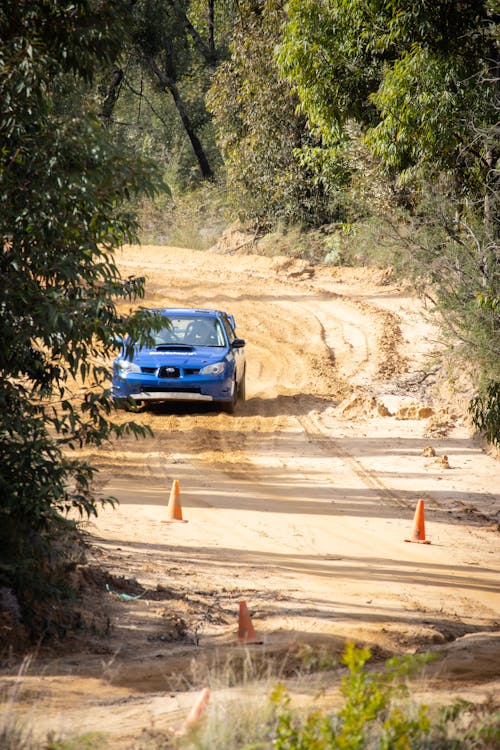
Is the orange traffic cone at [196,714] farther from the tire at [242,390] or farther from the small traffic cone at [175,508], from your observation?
the tire at [242,390]

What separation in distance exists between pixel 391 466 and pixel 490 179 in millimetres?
6655

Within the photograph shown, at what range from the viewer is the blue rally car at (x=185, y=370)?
15.6 m

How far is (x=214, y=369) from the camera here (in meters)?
16.0

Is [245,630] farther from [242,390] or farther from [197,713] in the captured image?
[242,390]

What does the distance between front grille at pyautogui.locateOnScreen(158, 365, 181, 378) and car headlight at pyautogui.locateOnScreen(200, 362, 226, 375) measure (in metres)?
0.42

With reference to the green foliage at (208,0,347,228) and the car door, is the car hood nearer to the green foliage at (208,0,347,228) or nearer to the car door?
the car door

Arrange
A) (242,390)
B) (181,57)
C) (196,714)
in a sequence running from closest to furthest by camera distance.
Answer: (196,714) → (242,390) → (181,57)

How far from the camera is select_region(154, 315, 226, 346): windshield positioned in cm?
1672

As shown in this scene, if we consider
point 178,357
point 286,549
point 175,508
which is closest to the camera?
point 286,549

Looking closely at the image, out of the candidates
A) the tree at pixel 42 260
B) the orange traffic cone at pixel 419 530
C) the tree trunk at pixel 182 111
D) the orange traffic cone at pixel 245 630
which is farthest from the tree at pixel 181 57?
the orange traffic cone at pixel 245 630

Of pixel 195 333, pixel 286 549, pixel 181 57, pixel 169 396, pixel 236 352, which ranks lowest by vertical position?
pixel 286 549

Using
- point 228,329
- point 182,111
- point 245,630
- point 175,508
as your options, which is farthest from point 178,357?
point 182,111

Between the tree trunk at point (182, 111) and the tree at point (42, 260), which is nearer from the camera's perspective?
the tree at point (42, 260)

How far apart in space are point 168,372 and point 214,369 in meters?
0.82
